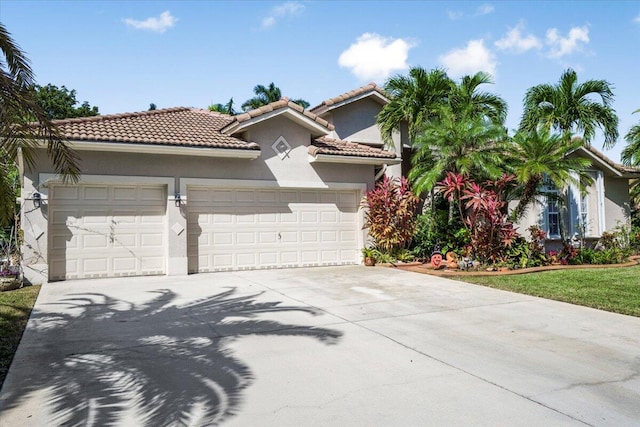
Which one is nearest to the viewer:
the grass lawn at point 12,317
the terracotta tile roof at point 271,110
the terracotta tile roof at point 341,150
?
the grass lawn at point 12,317

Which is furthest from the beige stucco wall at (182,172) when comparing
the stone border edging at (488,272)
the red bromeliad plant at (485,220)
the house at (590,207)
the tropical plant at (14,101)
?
the house at (590,207)

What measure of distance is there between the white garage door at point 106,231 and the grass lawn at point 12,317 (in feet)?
4.18

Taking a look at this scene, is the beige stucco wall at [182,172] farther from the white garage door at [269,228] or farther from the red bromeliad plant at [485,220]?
the red bromeliad plant at [485,220]

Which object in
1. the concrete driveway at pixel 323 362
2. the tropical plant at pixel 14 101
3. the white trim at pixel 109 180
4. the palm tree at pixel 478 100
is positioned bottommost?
the concrete driveway at pixel 323 362

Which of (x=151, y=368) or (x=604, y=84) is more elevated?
(x=604, y=84)

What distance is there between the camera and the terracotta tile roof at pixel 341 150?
14112 millimetres

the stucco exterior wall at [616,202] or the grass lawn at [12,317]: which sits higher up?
the stucco exterior wall at [616,202]

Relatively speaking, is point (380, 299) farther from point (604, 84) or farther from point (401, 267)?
point (604, 84)

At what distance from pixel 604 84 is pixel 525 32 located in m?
5.06

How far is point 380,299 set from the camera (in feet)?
29.8

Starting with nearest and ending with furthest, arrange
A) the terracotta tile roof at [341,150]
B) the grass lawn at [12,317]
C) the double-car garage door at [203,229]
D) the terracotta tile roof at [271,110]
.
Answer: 1. the grass lawn at [12,317]
2. the double-car garage door at [203,229]
3. the terracotta tile roof at [271,110]
4. the terracotta tile roof at [341,150]

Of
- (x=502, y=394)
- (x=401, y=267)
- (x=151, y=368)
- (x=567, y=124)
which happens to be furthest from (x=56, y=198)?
(x=567, y=124)

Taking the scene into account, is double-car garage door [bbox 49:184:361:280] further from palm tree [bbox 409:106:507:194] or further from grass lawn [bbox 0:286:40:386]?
palm tree [bbox 409:106:507:194]

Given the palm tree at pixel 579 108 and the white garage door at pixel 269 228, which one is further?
the palm tree at pixel 579 108
